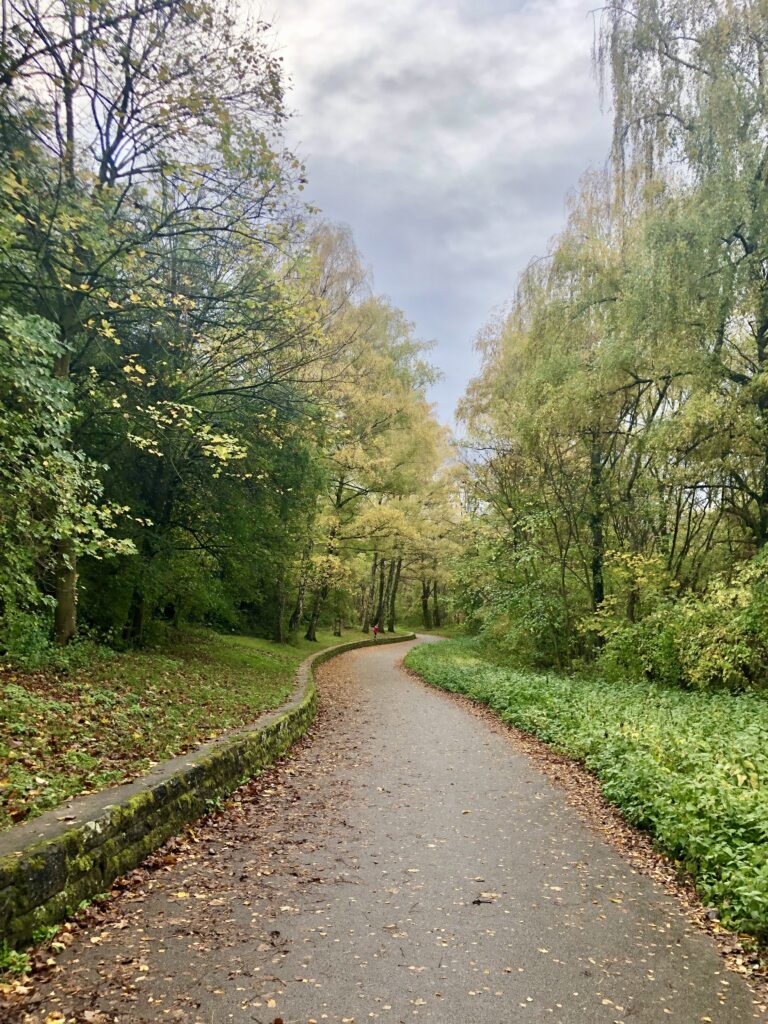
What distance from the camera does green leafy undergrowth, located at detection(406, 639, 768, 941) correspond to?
13.0 feet

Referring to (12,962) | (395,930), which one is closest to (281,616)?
(395,930)

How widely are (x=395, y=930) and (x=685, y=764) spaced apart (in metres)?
3.43

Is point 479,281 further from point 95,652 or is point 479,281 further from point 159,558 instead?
point 95,652

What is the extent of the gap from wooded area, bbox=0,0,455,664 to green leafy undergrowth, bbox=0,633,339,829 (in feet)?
3.58

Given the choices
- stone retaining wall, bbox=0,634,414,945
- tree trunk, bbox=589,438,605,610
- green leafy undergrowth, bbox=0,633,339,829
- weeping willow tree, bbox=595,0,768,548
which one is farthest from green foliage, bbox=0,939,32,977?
tree trunk, bbox=589,438,605,610

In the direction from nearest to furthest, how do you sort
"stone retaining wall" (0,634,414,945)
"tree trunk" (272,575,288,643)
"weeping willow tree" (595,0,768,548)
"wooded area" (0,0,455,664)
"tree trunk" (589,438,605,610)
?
"stone retaining wall" (0,634,414,945) → "wooded area" (0,0,455,664) → "weeping willow tree" (595,0,768,548) → "tree trunk" (589,438,605,610) → "tree trunk" (272,575,288,643)

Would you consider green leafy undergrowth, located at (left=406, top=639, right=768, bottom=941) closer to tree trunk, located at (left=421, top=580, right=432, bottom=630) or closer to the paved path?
the paved path

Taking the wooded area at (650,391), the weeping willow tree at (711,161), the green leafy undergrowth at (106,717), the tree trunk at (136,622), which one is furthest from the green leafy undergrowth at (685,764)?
the tree trunk at (136,622)

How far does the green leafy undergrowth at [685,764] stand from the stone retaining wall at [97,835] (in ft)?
13.1

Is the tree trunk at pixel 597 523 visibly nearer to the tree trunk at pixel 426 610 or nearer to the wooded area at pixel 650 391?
the wooded area at pixel 650 391

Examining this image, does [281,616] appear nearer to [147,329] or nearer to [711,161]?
[147,329]

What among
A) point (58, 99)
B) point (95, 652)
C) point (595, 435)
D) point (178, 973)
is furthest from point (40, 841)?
point (595, 435)

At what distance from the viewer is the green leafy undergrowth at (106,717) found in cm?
447

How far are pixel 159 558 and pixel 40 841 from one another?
877 centimetres
